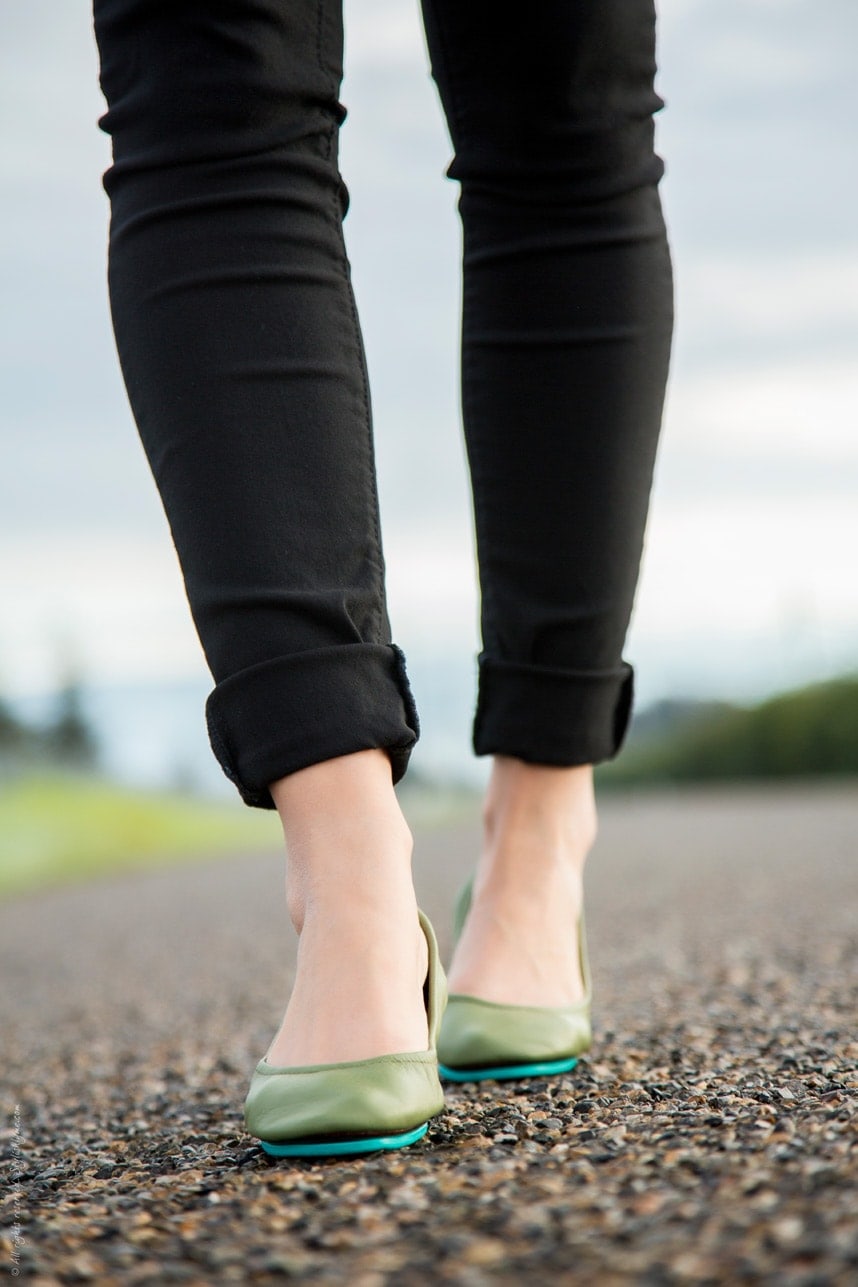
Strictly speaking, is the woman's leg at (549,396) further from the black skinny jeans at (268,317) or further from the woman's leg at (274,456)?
the woman's leg at (274,456)

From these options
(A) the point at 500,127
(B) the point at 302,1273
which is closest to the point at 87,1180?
(B) the point at 302,1273

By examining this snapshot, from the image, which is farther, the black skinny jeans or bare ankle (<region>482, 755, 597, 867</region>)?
bare ankle (<region>482, 755, 597, 867</region>)

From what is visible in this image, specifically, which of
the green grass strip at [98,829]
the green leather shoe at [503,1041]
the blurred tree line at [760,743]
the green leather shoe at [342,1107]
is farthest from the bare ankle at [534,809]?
the blurred tree line at [760,743]

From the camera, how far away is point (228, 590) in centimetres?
85

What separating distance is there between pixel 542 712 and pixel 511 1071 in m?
0.33

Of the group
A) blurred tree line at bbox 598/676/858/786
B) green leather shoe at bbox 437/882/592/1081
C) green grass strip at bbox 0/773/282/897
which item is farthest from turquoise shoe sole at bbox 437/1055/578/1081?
blurred tree line at bbox 598/676/858/786

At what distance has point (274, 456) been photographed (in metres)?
0.86

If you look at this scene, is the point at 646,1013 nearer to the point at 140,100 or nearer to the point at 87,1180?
the point at 87,1180

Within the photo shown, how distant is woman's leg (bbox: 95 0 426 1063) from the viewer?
0.84 meters

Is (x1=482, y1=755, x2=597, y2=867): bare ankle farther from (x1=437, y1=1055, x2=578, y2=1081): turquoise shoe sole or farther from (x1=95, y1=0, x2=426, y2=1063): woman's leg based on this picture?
(x1=95, y1=0, x2=426, y2=1063): woman's leg

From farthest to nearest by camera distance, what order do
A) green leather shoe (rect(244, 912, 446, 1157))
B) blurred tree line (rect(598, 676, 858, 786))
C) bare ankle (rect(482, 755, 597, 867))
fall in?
1. blurred tree line (rect(598, 676, 858, 786))
2. bare ankle (rect(482, 755, 597, 867))
3. green leather shoe (rect(244, 912, 446, 1157))

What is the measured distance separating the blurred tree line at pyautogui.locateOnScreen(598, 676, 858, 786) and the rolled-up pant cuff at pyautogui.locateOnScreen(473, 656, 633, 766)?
10.3m

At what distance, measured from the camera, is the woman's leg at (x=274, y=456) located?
84cm

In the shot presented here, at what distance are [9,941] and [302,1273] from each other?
134 inches
